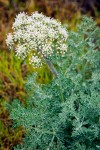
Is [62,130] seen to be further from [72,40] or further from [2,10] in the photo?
[2,10]

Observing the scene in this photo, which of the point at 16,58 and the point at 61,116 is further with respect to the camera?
the point at 16,58

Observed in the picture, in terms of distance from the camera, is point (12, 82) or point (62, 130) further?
point (12, 82)

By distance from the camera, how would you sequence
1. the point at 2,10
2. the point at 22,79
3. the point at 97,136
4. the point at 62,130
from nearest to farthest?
the point at 97,136 → the point at 62,130 → the point at 22,79 → the point at 2,10

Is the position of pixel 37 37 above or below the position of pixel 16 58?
below

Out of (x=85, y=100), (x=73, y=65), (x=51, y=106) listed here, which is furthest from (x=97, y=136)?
(x=73, y=65)

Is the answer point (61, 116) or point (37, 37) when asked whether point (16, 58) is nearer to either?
point (37, 37)

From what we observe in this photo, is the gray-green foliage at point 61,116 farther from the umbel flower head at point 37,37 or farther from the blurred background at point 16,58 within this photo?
the blurred background at point 16,58

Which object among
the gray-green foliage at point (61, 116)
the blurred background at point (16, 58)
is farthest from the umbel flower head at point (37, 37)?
the blurred background at point (16, 58)

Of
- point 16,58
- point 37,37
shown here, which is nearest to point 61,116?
point 37,37
